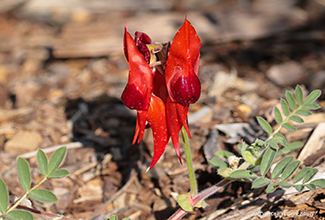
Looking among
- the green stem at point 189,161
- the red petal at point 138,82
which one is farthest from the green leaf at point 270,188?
the red petal at point 138,82

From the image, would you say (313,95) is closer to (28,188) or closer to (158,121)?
(158,121)

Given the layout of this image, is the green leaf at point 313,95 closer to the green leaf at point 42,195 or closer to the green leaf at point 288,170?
the green leaf at point 288,170

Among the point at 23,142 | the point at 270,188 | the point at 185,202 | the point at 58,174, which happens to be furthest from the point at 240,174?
the point at 23,142

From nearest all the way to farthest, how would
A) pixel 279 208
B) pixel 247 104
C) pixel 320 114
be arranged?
1. pixel 279 208
2. pixel 320 114
3. pixel 247 104

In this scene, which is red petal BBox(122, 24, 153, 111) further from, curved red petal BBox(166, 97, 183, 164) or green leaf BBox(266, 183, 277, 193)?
green leaf BBox(266, 183, 277, 193)

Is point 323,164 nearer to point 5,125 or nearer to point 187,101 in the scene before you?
point 187,101

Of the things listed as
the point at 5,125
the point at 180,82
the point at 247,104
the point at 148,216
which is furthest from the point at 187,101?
the point at 5,125

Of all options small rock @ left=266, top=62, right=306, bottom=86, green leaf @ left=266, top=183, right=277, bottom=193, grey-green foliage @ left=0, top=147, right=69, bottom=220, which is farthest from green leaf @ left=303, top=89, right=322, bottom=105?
small rock @ left=266, top=62, right=306, bottom=86
